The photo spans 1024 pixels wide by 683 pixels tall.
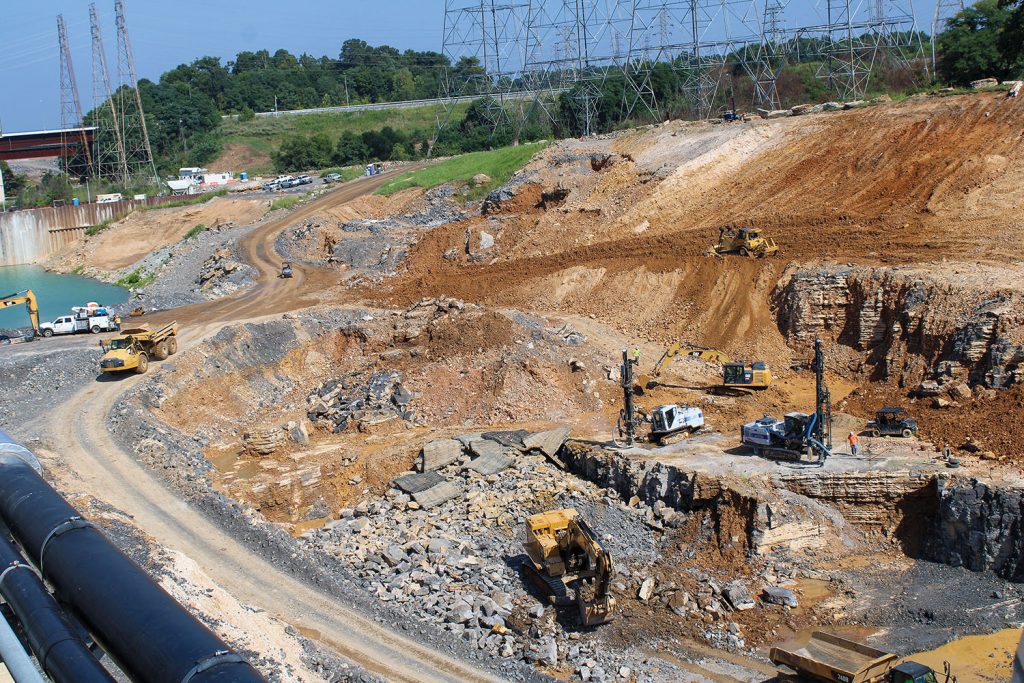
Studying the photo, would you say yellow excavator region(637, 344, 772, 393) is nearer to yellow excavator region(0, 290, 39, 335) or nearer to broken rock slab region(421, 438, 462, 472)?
broken rock slab region(421, 438, 462, 472)

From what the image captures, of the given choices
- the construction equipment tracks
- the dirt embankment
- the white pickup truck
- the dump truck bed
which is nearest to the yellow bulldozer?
the dirt embankment

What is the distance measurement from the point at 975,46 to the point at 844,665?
1699 inches

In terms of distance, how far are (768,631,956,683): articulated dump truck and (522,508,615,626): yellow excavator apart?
3.92 meters

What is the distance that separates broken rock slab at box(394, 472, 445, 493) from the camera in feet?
90.8

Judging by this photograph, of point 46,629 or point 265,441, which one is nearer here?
point 46,629

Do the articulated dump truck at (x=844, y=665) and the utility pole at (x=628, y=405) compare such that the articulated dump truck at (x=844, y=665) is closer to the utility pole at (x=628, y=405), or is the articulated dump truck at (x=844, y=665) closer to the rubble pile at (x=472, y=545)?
the rubble pile at (x=472, y=545)

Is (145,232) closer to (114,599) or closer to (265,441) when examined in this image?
(265,441)

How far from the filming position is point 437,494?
2731 cm

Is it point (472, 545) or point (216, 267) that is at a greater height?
point (216, 267)

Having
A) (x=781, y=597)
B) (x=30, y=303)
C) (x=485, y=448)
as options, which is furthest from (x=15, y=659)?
(x=30, y=303)

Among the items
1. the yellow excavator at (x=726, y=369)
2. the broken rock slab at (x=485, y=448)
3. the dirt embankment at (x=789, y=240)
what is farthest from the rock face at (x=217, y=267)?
the yellow excavator at (x=726, y=369)

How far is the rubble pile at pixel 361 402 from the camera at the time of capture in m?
34.0

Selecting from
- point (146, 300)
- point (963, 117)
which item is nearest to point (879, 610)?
point (963, 117)

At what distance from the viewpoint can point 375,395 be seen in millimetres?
34875
